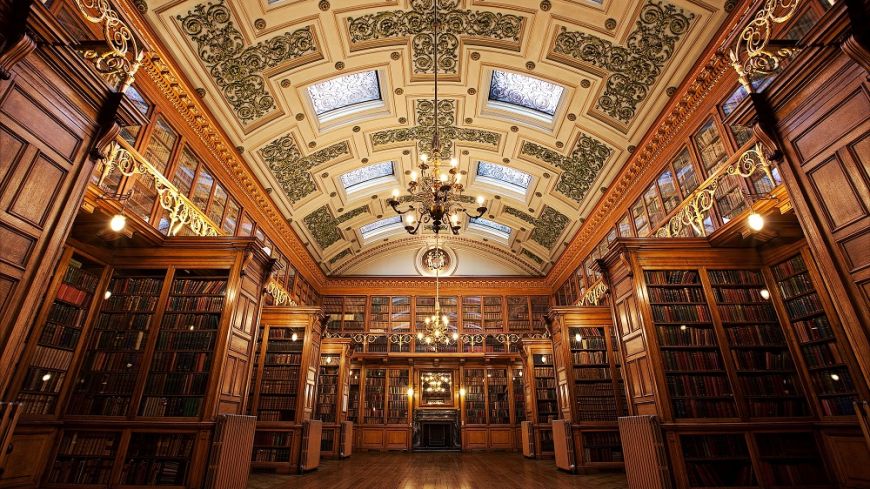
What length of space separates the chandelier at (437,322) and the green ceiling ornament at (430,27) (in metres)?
3.27

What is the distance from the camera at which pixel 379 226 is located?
13266 mm

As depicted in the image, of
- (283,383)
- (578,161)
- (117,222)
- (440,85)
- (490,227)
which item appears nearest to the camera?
(117,222)

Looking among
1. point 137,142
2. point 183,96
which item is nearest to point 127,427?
point 137,142

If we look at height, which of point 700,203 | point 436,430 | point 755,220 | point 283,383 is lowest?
point 436,430

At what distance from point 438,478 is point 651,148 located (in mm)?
6189

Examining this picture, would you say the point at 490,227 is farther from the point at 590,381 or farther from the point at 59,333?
the point at 59,333

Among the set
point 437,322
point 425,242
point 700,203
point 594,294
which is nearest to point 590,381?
point 594,294

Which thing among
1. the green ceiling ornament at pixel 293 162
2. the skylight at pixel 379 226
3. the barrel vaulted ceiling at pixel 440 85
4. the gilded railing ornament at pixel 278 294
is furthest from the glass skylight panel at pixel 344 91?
the skylight at pixel 379 226

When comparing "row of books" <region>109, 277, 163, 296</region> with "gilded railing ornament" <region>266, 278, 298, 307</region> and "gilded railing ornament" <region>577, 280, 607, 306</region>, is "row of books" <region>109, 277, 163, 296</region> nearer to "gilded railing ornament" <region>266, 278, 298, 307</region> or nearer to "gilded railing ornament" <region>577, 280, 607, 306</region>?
"gilded railing ornament" <region>266, 278, 298, 307</region>

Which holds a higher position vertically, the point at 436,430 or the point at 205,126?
the point at 205,126

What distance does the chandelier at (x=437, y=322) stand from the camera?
9.36 meters

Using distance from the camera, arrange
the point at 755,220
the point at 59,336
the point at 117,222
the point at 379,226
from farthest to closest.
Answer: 1. the point at 379,226
2. the point at 59,336
3. the point at 117,222
4. the point at 755,220

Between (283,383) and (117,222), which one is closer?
(117,222)

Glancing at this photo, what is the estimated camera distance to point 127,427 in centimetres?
422
